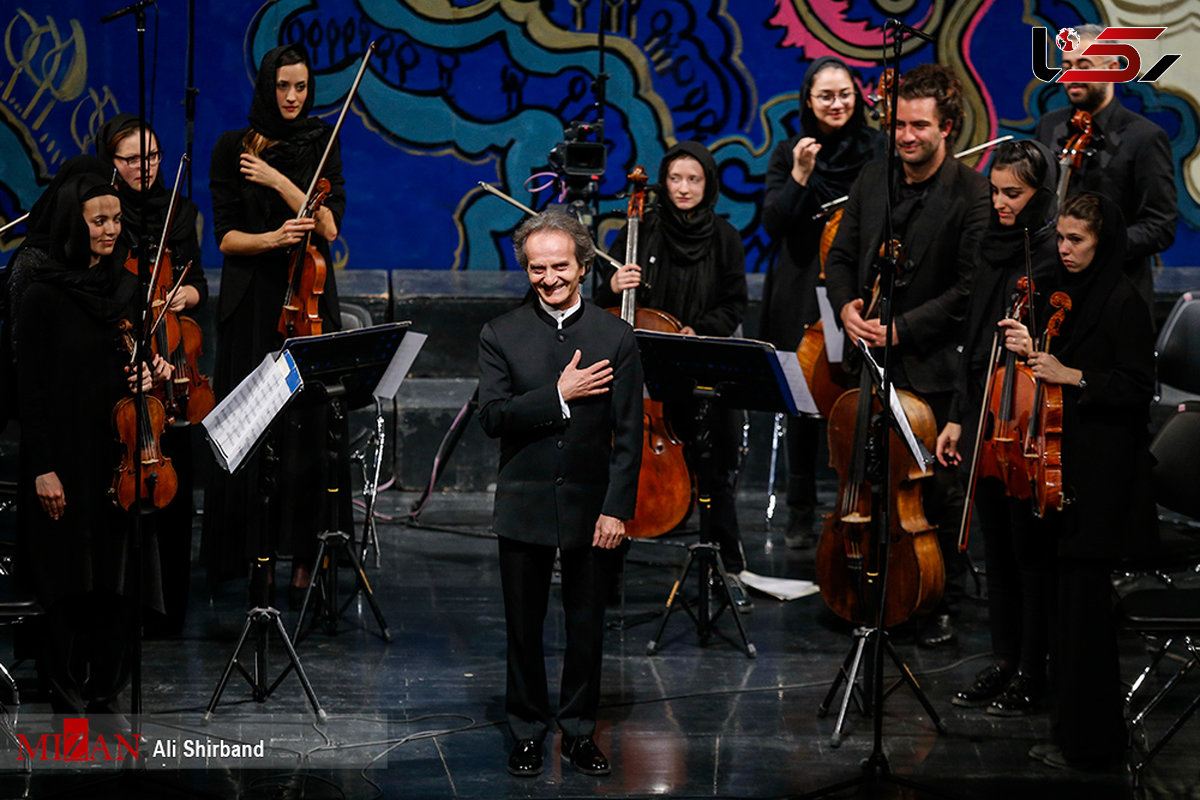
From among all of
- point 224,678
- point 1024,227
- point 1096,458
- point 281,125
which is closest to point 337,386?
point 224,678

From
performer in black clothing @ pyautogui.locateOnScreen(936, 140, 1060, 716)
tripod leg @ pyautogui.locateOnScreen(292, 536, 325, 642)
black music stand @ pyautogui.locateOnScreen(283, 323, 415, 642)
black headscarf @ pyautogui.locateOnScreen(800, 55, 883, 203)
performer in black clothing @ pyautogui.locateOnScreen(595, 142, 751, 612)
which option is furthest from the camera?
black headscarf @ pyautogui.locateOnScreen(800, 55, 883, 203)

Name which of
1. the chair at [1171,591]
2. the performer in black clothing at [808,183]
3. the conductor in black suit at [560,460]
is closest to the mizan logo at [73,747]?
the conductor in black suit at [560,460]

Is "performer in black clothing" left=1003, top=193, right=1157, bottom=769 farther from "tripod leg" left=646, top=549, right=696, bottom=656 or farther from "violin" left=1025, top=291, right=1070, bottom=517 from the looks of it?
"tripod leg" left=646, top=549, right=696, bottom=656

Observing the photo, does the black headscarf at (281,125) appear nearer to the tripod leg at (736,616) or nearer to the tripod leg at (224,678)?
the tripod leg at (224,678)

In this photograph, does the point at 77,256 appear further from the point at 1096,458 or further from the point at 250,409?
the point at 1096,458

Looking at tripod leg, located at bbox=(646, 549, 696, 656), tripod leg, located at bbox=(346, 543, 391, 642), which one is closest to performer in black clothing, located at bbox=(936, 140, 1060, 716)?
tripod leg, located at bbox=(646, 549, 696, 656)

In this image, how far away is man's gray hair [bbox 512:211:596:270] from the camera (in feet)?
14.6

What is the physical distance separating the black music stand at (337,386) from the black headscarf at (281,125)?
87 cm

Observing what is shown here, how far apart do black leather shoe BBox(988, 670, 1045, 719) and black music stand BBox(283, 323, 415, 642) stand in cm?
230

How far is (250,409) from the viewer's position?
14.8 ft

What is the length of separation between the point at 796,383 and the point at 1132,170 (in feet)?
6.28

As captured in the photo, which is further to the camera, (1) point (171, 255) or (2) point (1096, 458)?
(1) point (171, 255)

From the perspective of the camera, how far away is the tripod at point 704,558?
18.2ft

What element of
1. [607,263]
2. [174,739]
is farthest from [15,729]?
[607,263]
